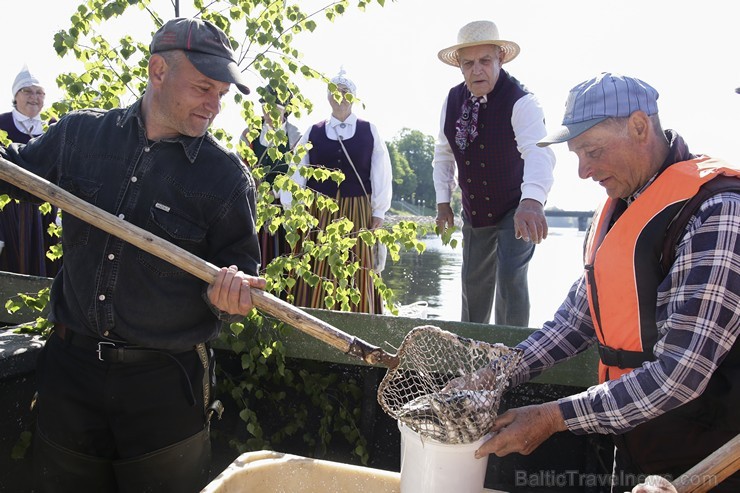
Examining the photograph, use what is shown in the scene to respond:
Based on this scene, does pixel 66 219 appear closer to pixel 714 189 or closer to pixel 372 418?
pixel 372 418

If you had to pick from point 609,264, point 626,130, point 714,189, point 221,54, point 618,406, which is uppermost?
point 221,54

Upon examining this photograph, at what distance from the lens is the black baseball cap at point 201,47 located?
2.20 metres

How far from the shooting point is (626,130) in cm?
207

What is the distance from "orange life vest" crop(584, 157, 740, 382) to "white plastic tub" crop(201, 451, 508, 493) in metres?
0.82

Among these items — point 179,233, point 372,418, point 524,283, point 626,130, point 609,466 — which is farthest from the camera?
point 524,283

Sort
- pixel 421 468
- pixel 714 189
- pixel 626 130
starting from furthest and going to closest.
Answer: pixel 626 130 < pixel 714 189 < pixel 421 468

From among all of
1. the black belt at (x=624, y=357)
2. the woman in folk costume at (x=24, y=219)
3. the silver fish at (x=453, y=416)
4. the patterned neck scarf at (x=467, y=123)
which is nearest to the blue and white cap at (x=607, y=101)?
the black belt at (x=624, y=357)

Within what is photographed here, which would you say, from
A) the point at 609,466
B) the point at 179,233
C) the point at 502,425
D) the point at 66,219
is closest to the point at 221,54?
the point at 179,233

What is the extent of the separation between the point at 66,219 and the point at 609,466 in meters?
2.36

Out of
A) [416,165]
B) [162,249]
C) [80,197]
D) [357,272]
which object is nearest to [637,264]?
[162,249]

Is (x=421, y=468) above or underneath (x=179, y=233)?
underneath

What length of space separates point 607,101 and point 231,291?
4.23 ft

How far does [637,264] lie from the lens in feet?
6.63

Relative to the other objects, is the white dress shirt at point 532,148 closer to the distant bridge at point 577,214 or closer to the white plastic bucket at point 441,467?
the white plastic bucket at point 441,467
